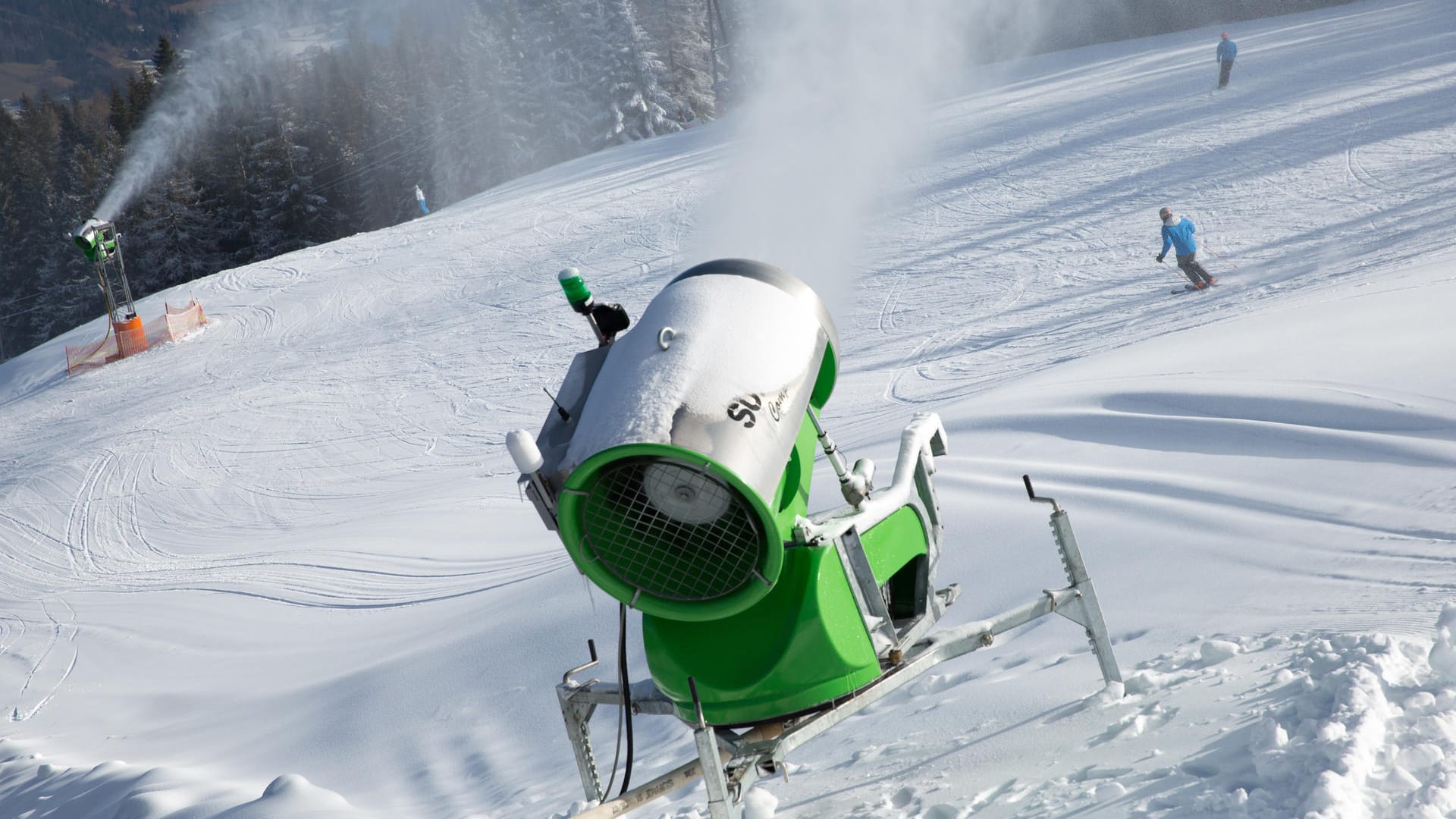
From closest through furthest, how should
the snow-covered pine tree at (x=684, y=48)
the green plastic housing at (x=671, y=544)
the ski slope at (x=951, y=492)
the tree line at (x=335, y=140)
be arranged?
1. the green plastic housing at (x=671, y=544)
2. the ski slope at (x=951, y=492)
3. the tree line at (x=335, y=140)
4. the snow-covered pine tree at (x=684, y=48)

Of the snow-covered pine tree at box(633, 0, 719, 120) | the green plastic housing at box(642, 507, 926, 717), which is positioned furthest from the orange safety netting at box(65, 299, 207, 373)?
the snow-covered pine tree at box(633, 0, 719, 120)

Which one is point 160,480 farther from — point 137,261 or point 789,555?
point 137,261

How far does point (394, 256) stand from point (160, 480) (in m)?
9.06

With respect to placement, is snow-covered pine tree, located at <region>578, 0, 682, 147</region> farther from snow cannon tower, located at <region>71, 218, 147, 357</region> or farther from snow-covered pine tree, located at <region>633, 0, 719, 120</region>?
snow cannon tower, located at <region>71, 218, 147, 357</region>

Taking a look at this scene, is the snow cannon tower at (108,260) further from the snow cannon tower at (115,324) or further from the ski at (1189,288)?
the ski at (1189,288)

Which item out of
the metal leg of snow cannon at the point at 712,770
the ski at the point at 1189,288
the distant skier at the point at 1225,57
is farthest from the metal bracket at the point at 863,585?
the distant skier at the point at 1225,57

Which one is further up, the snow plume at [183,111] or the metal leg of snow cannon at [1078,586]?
the snow plume at [183,111]

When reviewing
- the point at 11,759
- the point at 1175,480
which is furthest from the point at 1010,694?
the point at 11,759

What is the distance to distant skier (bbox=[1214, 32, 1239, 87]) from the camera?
66.1ft

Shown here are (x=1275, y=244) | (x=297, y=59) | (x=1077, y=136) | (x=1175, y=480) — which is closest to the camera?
(x=1175, y=480)

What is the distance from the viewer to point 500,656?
577 cm

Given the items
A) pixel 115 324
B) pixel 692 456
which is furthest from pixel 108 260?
pixel 692 456

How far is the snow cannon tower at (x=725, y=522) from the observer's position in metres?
2.76

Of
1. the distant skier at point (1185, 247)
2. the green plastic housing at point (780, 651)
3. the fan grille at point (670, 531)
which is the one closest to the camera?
the fan grille at point (670, 531)
